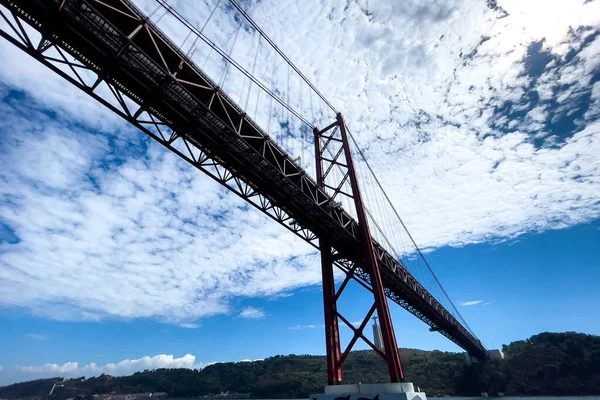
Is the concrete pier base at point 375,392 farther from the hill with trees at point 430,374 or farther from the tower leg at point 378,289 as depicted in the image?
the hill with trees at point 430,374

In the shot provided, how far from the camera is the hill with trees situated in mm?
73688

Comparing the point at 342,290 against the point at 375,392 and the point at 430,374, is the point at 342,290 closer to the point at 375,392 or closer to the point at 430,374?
the point at 375,392

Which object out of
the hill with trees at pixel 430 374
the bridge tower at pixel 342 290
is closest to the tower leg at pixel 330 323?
the bridge tower at pixel 342 290

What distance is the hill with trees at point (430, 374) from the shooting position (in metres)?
73.7

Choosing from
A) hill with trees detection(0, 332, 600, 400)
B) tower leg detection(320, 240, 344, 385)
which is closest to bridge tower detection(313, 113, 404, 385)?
tower leg detection(320, 240, 344, 385)

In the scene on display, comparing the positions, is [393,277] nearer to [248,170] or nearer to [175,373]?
[248,170]

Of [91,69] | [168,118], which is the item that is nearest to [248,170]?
[168,118]

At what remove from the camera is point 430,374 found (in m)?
90.3

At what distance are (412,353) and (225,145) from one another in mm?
144257

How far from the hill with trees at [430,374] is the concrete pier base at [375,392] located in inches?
3246

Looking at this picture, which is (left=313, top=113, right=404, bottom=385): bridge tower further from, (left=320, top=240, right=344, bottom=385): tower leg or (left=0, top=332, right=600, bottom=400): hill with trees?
(left=0, top=332, right=600, bottom=400): hill with trees

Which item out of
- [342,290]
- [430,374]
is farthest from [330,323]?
[430,374]

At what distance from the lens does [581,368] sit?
2896 inches

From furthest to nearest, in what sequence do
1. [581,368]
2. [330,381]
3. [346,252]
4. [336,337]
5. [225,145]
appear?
1. [581,368]
2. [346,252]
3. [336,337]
4. [330,381]
5. [225,145]
